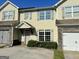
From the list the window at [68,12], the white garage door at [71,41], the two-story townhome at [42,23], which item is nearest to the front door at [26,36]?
the two-story townhome at [42,23]

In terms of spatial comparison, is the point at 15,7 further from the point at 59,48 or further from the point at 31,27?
the point at 59,48

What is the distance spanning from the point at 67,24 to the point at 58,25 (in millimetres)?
1327

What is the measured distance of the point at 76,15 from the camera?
22953 mm

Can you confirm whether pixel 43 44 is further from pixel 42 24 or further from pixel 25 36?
pixel 25 36

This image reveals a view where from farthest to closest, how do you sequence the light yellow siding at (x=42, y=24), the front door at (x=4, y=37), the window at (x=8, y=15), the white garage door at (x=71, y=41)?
the window at (x=8, y=15) → the front door at (x=4, y=37) → the light yellow siding at (x=42, y=24) → the white garage door at (x=71, y=41)

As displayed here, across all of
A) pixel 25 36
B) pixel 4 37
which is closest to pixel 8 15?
pixel 4 37

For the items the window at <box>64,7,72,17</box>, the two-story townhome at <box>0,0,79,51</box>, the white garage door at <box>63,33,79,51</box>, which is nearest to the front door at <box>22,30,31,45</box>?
the two-story townhome at <box>0,0,79,51</box>

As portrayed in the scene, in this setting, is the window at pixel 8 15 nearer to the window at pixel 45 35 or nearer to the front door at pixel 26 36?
the front door at pixel 26 36

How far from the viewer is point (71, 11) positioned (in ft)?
76.4

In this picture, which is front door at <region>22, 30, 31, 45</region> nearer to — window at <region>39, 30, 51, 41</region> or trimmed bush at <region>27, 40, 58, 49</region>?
trimmed bush at <region>27, 40, 58, 49</region>

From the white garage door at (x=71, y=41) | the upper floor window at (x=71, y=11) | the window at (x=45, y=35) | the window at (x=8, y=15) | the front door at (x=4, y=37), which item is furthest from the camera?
the window at (x=8, y=15)

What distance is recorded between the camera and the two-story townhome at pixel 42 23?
887 inches

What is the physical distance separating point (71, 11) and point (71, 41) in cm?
451

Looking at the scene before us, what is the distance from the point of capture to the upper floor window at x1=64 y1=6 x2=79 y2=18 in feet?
75.5
